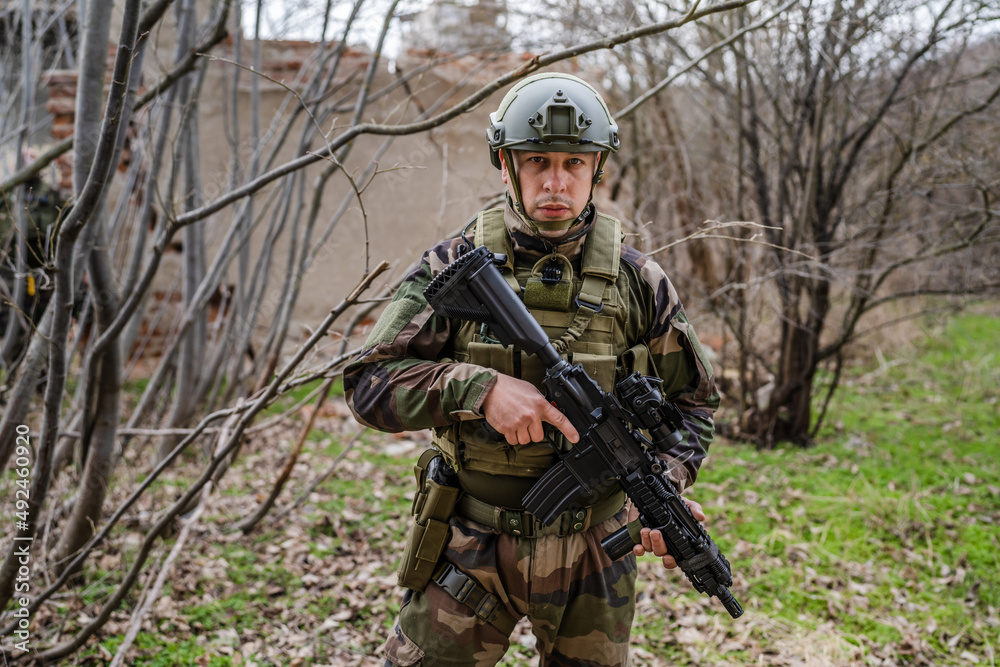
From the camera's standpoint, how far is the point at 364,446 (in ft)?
16.7

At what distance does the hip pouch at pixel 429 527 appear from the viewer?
1.72 meters

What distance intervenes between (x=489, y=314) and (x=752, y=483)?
3.46 meters

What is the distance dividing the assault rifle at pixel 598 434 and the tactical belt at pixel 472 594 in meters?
0.25

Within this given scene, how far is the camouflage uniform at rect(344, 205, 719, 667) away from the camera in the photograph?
167cm

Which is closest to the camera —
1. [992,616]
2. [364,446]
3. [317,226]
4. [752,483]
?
[992,616]

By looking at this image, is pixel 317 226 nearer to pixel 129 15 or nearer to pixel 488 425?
pixel 129 15

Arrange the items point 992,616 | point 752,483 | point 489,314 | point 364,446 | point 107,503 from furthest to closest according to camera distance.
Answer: point 364,446 → point 752,483 → point 107,503 → point 992,616 → point 489,314

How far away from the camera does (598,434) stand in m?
1.62

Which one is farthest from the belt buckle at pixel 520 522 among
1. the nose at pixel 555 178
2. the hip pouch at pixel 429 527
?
the nose at pixel 555 178

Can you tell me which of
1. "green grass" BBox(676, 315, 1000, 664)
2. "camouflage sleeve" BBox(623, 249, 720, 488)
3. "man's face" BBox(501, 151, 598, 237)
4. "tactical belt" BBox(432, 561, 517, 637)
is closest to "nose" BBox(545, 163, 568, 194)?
"man's face" BBox(501, 151, 598, 237)

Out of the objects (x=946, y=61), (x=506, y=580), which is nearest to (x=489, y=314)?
(x=506, y=580)

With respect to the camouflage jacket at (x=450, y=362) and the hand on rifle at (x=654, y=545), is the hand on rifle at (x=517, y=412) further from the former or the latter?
the hand on rifle at (x=654, y=545)

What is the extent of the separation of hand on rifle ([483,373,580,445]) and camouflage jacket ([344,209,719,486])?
0.02 metres
